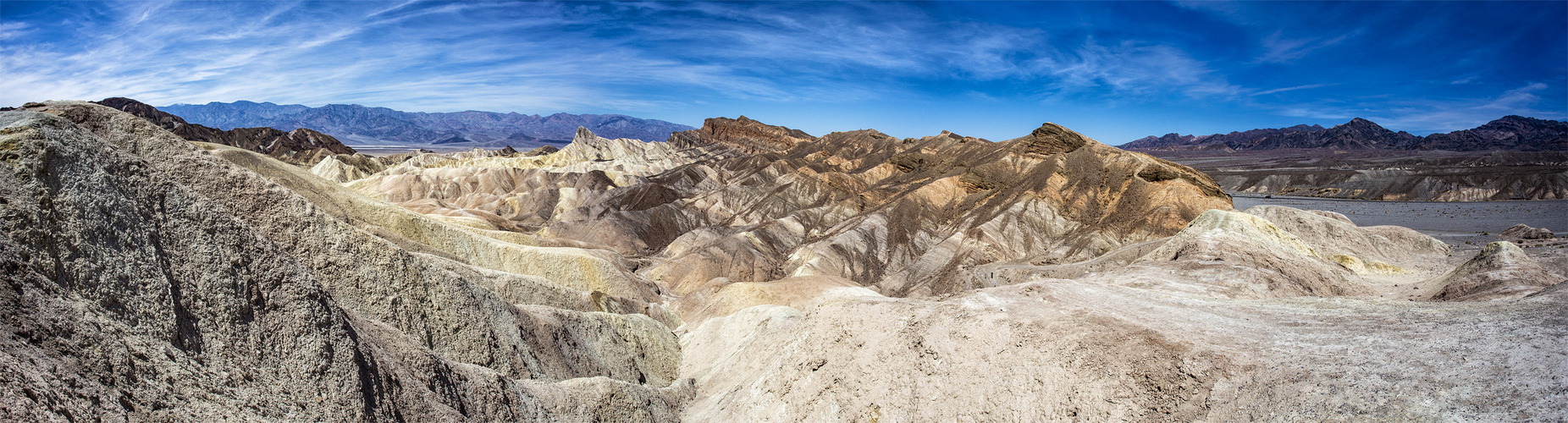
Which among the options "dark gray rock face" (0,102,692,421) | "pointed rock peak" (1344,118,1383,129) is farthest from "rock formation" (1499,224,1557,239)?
"pointed rock peak" (1344,118,1383,129)

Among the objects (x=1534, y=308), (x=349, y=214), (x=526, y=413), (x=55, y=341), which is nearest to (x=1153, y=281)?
(x=1534, y=308)

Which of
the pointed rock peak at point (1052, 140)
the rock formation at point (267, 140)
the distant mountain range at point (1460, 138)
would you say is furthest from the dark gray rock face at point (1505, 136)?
the rock formation at point (267, 140)

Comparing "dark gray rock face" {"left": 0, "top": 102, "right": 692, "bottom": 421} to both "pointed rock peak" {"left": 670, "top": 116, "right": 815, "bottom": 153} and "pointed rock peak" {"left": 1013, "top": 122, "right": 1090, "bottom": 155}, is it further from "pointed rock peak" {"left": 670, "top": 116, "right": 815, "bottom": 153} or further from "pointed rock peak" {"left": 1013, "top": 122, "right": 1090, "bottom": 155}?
"pointed rock peak" {"left": 670, "top": 116, "right": 815, "bottom": 153}

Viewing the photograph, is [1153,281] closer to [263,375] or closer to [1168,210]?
[263,375]

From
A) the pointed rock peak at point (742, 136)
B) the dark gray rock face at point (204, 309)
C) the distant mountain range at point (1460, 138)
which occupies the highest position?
the distant mountain range at point (1460, 138)

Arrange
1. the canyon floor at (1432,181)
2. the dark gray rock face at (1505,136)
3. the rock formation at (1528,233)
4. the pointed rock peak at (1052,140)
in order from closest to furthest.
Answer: the rock formation at (1528,233) < the pointed rock peak at (1052,140) < the canyon floor at (1432,181) < the dark gray rock face at (1505,136)

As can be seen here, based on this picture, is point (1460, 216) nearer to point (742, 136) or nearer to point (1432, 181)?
point (1432, 181)

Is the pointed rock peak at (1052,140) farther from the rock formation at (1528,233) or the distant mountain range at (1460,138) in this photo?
the distant mountain range at (1460,138)
